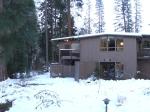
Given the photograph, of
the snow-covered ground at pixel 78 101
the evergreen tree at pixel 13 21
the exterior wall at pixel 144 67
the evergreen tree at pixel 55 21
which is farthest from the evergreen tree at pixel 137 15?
the evergreen tree at pixel 13 21

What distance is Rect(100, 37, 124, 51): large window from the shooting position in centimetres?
3916

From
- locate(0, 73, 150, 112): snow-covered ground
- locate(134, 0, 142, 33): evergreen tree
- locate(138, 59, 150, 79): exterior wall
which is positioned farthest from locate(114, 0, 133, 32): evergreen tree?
locate(0, 73, 150, 112): snow-covered ground

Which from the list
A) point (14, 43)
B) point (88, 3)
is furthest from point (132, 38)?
point (88, 3)

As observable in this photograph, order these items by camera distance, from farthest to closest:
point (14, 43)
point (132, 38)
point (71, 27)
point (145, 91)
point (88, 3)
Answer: point (88, 3) → point (71, 27) → point (132, 38) → point (145, 91) → point (14, 43)

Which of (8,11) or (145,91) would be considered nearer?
(8,11)

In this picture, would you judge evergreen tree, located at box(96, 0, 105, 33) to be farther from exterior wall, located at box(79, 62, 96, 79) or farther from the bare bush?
the bare bush

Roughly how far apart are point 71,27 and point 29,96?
3670cm

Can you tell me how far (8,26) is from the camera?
1307 cm

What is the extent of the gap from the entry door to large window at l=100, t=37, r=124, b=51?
4.96ft

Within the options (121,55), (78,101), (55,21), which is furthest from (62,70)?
(55,21)

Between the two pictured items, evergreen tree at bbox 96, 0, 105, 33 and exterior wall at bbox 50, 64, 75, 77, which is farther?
evergreen tree at bbox 96, 0, 105, 33

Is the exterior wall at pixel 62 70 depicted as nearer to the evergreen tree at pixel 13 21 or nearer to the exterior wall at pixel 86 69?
the exterior wall at pixel 86 69

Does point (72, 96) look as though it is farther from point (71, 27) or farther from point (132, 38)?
point (71, 27)

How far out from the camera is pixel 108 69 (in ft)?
127
